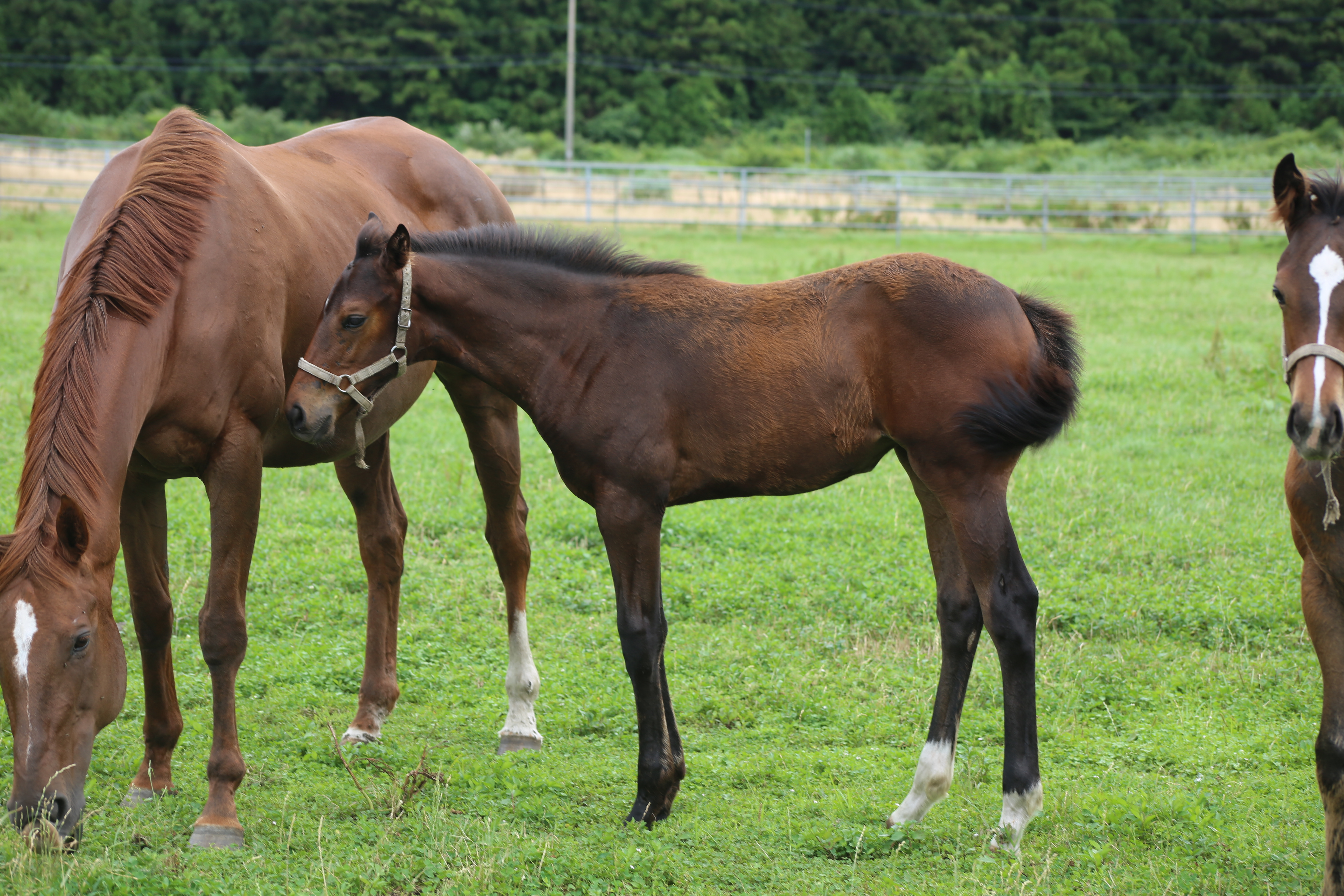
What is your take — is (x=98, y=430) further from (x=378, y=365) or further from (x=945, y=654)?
(x=945, y=654)

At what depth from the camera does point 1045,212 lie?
80.9 ft

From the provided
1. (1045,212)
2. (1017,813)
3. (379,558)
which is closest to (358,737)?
(379,558)

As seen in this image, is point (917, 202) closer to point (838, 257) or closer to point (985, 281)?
point (838, 257)

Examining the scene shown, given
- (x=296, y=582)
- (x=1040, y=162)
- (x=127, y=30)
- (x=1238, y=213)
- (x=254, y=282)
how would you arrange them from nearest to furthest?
(x=254, y=282) → (x=296, y=582) → (x=1238, y=213) → (x=1040, y=162) → (x=127, y=30)

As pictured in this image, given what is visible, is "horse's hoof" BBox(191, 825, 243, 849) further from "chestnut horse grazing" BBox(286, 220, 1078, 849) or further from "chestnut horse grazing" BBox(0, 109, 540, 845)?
"chestnut horse grazing" BBox(286, 220, 1078, 849)

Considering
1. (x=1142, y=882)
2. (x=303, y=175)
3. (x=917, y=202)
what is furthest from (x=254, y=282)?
(x=917, y=202)

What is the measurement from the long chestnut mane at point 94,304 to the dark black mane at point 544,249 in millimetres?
851

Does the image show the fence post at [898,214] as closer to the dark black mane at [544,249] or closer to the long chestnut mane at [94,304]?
the dark black mane at [544,249]

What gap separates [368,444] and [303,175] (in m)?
1.27

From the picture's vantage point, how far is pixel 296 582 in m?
6.57

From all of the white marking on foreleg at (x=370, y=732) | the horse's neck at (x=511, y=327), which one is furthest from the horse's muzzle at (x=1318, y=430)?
the white marking on foreleg at (x=370, y=732)

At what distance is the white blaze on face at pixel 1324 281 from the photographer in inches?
119

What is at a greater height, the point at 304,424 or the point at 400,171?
the point at 400,171

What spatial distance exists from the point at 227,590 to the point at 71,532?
0.78m
